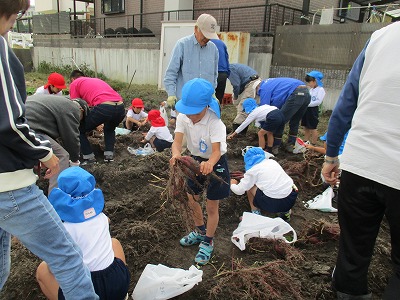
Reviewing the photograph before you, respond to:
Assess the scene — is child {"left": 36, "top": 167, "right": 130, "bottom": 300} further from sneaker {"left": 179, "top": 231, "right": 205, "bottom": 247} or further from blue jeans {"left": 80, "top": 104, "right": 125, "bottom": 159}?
blue jeans {"left": 80, "top": 104, "right": 125, "bottom": 159}

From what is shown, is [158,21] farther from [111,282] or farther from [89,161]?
[111,282]

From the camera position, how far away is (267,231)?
296 centimetres

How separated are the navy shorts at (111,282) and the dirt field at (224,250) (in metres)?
0.53

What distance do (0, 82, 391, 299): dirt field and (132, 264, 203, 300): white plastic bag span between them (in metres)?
0.20

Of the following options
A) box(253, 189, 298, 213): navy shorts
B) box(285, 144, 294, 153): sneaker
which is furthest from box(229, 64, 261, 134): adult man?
box(253, 189, 298, 213): navy shorts

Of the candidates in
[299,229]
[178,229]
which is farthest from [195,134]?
[299,229]

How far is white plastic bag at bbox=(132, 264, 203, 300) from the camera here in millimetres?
2135

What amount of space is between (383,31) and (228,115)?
247 inches

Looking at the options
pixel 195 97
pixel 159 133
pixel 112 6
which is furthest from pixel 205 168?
pixel 112 6

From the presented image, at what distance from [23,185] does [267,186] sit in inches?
93.0

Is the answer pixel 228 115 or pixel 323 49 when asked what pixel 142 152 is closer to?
pixel 228 115

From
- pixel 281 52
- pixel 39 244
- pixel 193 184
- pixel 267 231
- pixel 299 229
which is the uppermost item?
pixel 281 52

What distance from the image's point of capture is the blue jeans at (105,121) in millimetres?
4621

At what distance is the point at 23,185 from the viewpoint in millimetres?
1461
